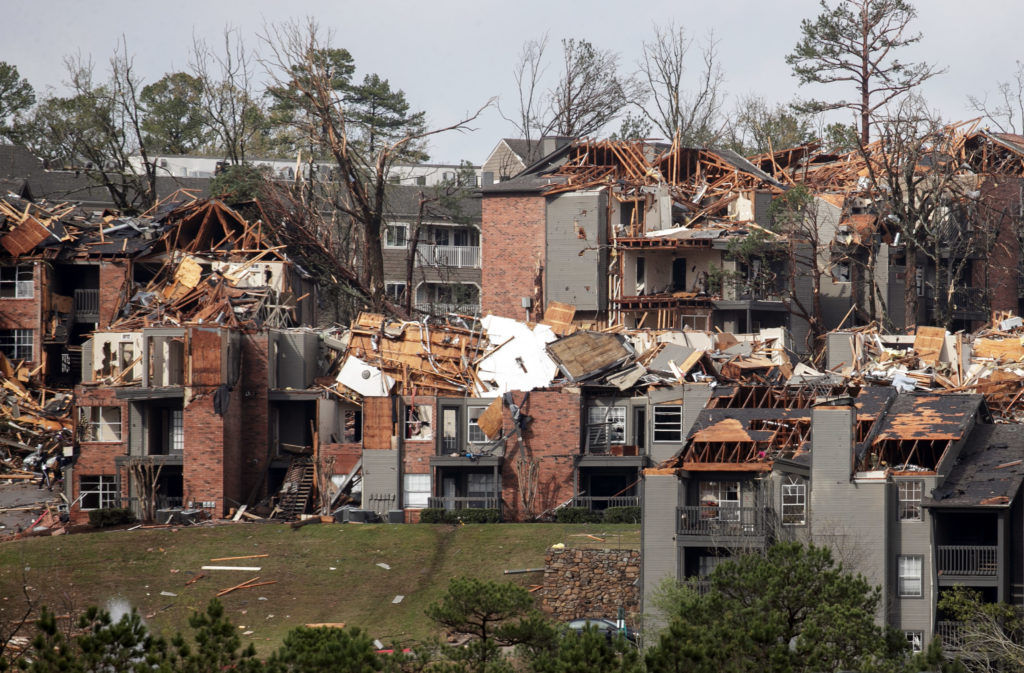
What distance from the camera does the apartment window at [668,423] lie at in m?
59.0

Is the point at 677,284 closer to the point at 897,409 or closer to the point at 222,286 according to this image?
the point at 222,286

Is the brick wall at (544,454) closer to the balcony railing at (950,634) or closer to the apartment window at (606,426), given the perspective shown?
Result: the apartment window at (606,426)

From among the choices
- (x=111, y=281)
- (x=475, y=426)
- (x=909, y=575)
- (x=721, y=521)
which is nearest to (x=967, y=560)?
(x=909, y=575)

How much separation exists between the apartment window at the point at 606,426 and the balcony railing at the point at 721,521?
13509 millimetres

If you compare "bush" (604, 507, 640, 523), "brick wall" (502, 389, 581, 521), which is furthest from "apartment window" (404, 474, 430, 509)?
"bush" (604, 507, 640, 523)

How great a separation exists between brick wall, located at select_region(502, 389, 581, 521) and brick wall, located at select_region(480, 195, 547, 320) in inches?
610

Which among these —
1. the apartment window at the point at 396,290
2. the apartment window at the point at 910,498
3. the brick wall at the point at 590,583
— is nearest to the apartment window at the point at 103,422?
the brick wall at the point at 590,583

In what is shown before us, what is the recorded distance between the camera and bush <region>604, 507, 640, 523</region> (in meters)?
56.1

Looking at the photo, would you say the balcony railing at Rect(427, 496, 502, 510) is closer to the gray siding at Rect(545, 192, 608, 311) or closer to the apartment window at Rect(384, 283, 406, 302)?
the gray siding at Rect(545, 192, 608, 311)

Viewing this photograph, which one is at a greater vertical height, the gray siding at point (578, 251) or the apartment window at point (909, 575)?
the gray siding at point (578, 251)

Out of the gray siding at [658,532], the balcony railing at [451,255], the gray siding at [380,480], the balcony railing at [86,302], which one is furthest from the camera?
the balcony railing at [451,255]

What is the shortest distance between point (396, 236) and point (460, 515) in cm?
3565

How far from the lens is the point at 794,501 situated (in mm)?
45188

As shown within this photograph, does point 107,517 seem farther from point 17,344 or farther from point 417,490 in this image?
point 17,344
